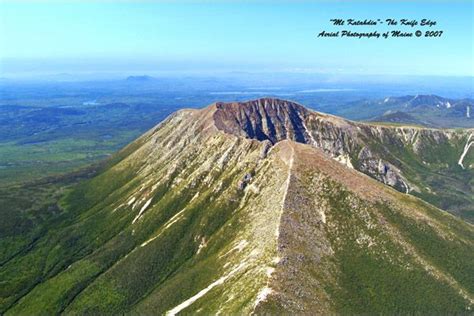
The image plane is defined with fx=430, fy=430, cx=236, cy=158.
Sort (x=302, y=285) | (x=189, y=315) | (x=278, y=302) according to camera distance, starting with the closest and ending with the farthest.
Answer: (x=278, y=302)
(x=302, y=285)
(x=189, y=315)

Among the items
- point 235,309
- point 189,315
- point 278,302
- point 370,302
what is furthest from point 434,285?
point 189,315

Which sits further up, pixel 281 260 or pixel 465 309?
pixel 281 260

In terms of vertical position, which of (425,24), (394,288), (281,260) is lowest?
(394,288)

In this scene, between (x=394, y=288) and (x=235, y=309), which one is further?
(x=394, y=288)

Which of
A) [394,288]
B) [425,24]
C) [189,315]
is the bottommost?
[189,315]

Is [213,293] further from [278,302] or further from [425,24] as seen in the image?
[425,24]

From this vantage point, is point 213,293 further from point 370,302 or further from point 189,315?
point 370,302

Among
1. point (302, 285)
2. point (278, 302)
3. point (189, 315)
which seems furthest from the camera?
point (189, 315)

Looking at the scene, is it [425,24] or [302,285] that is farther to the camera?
[425,24]

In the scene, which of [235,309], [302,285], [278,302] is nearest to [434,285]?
[302,285]
